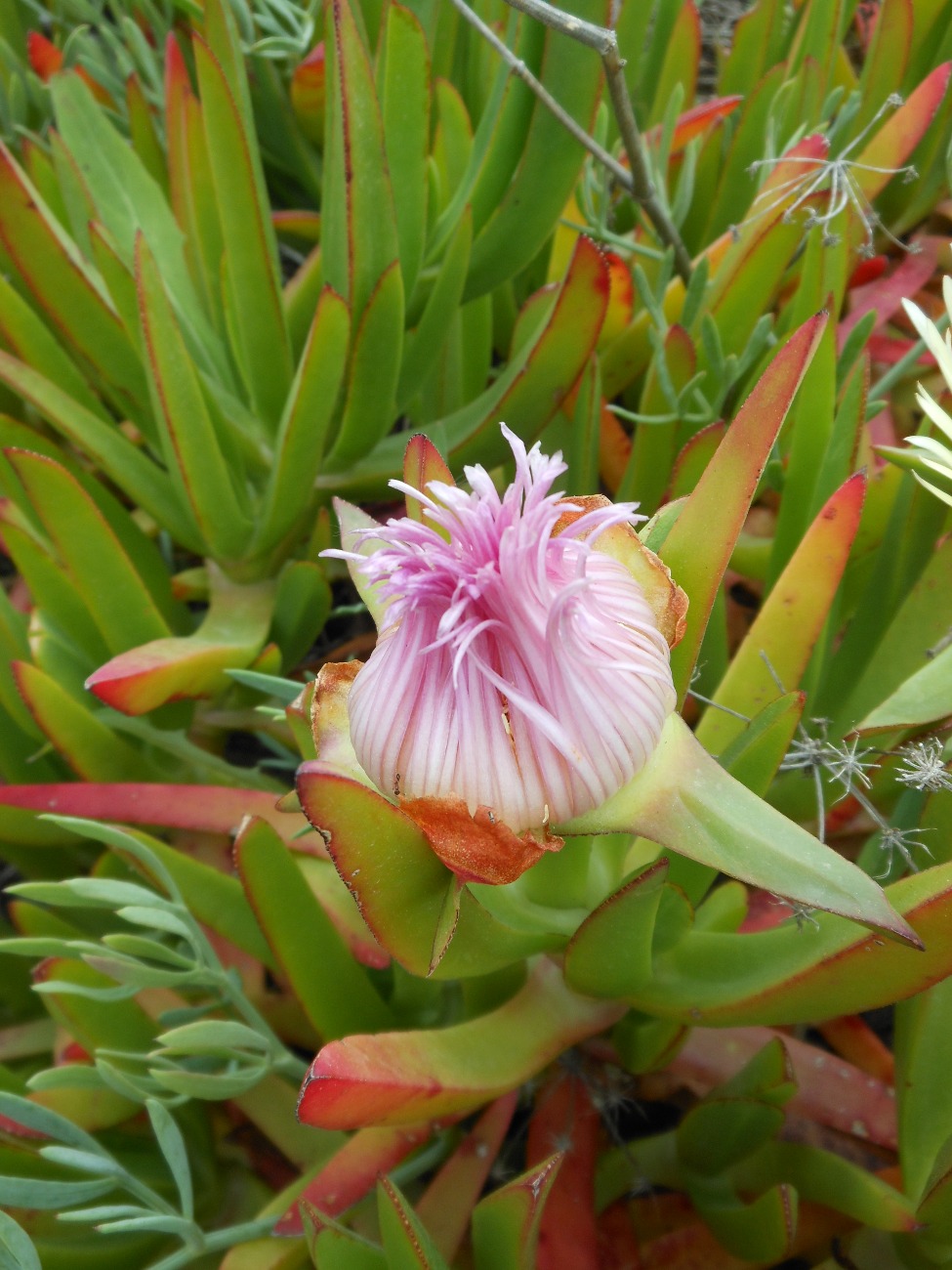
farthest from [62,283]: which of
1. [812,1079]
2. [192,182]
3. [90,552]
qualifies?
[812,1079]

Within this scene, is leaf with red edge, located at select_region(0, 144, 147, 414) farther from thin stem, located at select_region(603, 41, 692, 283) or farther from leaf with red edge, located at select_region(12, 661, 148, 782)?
thin stem, located at select_region(603, 41, 692, 283)

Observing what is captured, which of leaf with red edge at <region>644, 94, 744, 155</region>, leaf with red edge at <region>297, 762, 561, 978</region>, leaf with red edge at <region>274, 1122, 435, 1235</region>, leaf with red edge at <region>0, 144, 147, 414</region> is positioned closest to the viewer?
leaf with red edge at <region>297, 762, 561, 978</region>

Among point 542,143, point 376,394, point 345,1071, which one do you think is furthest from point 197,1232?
point 542,143

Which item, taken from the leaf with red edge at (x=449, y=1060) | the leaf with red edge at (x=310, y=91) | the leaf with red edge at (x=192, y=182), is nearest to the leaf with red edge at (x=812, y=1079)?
the leaf with red edge at (x=449, y=1060)

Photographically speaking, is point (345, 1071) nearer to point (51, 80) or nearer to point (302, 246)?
point (51, 80)

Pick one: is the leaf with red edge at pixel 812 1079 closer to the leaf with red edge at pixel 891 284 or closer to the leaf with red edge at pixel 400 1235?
the leaf with red edge at pixel 400 1235

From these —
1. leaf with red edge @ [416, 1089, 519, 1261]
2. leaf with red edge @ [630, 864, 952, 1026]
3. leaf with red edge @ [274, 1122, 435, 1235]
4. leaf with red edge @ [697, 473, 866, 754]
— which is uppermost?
leaf with red edge @ [697, 473, 866, 754]

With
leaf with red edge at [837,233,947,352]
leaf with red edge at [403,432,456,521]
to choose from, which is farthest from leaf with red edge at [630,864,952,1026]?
leaf with red edge at [837,233,947,352]
